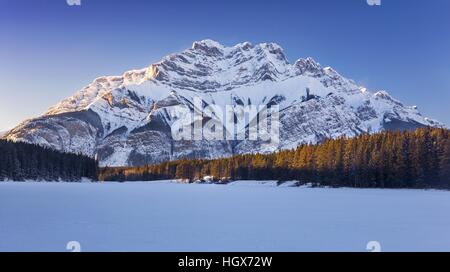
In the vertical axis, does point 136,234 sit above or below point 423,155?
below

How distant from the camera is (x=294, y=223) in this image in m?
11.9

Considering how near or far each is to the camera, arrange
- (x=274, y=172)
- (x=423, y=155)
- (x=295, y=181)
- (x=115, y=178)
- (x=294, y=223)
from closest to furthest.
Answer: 1. (x=294, y=223)
2. (x=423, y=155)
3. (x=295, y=181)
4. (x=274, y=172)
5. (x=115, y=178)

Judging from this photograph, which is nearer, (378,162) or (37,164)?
(378,162)

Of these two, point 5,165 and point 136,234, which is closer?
point 136,234

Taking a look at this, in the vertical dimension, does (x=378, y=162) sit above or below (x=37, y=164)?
above

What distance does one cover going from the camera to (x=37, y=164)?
71688 mm

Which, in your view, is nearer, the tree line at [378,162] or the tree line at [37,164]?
the tree line at [378,162]

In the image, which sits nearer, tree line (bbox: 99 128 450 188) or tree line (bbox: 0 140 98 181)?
tree line (bbox: 99 128 450 188)

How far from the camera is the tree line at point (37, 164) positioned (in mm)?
65125

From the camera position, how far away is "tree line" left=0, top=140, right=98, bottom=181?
65.1 meters
